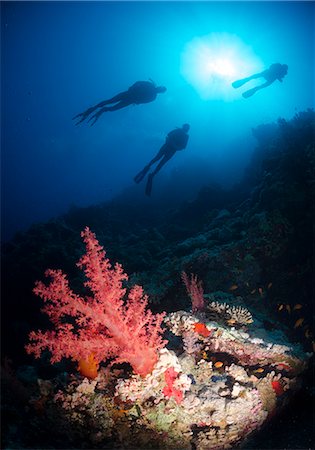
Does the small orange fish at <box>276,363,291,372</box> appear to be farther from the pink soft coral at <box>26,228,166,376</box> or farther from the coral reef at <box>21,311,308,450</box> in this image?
the pink soft coral at <box>26,228,166,376</box>

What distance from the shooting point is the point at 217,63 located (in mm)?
60562

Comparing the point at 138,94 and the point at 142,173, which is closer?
the point at 138,94

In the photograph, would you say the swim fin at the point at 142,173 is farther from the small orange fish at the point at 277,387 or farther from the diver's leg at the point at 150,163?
the small orange fish at the point at 277,387

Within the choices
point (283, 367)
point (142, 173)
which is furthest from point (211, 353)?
point (142, 173)

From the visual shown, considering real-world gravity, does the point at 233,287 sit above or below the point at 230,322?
above

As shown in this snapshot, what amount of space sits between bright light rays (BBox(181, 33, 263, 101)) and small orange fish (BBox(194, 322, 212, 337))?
149 ft

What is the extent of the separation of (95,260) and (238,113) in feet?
223

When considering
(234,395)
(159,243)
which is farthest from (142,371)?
(159,243)

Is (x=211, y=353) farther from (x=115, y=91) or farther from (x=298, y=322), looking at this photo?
(x=115, y=91)

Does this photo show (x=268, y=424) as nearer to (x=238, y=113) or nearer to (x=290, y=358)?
(x=290, y=358)

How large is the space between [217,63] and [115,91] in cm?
3866

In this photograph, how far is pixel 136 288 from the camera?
3012 millimetres

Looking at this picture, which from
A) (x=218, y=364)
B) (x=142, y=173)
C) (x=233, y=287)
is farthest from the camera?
(x=142, y=173)

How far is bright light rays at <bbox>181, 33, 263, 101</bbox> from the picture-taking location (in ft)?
134
